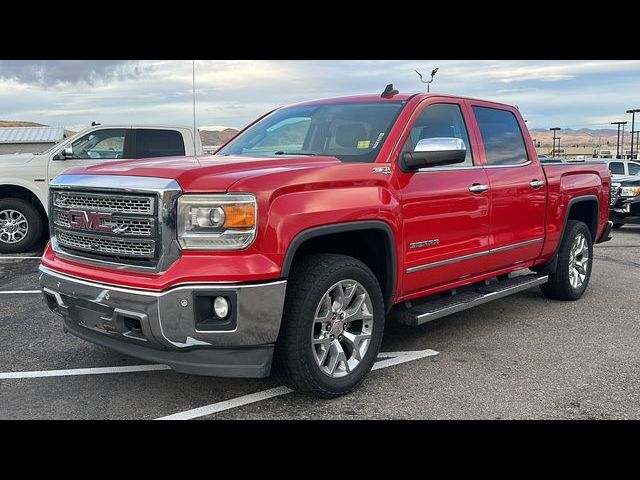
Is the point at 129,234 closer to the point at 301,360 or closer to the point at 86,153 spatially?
the point at 301,360

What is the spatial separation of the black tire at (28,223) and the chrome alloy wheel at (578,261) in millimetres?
7821

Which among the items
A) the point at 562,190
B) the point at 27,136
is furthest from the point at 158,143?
the point at 27,136

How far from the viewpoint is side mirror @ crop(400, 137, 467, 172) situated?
13.0 ft

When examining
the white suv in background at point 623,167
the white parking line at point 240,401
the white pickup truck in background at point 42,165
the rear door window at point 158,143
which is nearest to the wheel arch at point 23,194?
the white pickup truck in background at point 42,165

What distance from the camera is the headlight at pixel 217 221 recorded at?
318 cm

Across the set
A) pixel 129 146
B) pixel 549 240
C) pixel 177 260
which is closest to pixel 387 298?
pixel 177 260

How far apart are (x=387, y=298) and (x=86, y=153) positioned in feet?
23.5

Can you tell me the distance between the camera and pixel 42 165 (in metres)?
9.41

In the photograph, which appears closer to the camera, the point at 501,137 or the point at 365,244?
the point at 365,244

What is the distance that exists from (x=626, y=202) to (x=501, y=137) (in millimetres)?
8178

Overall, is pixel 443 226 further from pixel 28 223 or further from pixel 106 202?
pixel 28 223

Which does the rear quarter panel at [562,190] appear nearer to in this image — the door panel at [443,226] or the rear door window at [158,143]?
the door panel at [443,226]

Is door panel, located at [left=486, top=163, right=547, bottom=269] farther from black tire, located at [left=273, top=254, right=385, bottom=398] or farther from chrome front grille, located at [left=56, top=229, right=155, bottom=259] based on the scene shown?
chrome front grille, located at [left=56, top=229, right=155, bottom=259]

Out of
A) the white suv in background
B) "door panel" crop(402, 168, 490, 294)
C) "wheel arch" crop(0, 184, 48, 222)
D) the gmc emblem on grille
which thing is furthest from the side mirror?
the white suv in background
